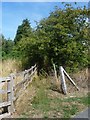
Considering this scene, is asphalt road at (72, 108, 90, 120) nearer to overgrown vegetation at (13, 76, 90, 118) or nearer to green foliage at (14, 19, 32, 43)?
overgrown vegetation at (13, 76, 90, 118)

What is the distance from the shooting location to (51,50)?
17.0 meters

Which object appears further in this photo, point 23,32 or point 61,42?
point 23,32

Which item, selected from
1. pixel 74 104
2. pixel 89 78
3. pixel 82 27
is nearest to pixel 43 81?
pixel 89 78

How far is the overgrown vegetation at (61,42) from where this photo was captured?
16.7m

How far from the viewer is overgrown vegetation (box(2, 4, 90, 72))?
54.6 feet

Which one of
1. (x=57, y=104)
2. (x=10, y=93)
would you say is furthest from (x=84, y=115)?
(x=10, y=93)

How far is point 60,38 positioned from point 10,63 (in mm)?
3329

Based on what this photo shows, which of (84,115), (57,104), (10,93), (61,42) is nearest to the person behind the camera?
(84,115)

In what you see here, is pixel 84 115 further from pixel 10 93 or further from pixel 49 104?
pixel 10 93

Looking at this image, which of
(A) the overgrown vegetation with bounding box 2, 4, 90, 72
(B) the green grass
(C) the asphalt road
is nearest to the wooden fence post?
(B) the green grass

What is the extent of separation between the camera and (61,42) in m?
16.9

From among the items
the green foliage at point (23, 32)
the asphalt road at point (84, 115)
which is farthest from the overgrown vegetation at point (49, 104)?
the green foliage at point (23, 32)

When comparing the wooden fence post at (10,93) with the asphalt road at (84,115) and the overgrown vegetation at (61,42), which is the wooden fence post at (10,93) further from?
the overgrown vegetation at (61,42)

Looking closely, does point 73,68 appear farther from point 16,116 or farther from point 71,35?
point 16,116
